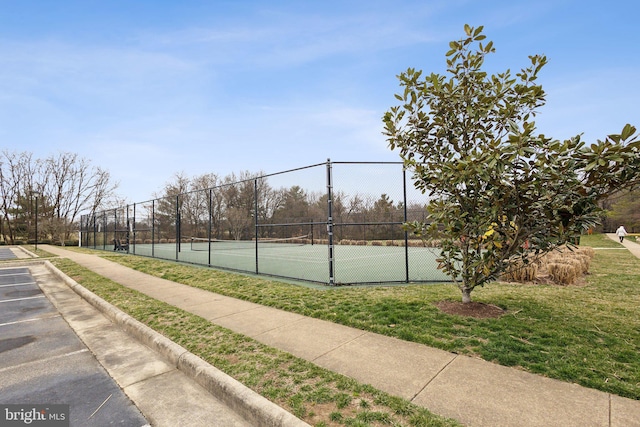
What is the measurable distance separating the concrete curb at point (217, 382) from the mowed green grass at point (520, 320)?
2.03 meters

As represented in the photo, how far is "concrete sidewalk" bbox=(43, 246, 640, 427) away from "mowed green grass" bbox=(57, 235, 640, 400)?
0.73ft

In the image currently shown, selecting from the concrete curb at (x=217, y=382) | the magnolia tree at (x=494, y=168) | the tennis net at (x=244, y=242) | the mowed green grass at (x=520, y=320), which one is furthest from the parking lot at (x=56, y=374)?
the tennis net at (x=244, y=242)

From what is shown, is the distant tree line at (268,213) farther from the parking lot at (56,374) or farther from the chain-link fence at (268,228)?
the parking lot at (56,374)

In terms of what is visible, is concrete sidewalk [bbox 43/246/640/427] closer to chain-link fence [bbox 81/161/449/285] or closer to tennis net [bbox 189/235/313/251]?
chain-link fence [bbox 81/161/449/285]

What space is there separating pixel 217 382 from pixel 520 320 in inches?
159

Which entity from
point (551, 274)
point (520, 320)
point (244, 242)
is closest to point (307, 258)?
point (244, 242)

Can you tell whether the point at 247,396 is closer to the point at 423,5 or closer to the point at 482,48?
the point at 482,48

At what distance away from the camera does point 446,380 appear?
274 centimetres

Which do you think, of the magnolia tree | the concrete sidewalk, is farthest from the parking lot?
the magnolia tree

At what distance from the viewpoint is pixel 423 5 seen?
8062 millimetres

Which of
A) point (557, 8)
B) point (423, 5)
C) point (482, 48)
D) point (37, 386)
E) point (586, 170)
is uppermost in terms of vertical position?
point (423, 5)

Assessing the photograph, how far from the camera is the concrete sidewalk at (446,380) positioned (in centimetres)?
220

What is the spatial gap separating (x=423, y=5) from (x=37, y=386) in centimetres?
1040

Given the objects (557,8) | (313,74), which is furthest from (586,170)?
(313,74)
